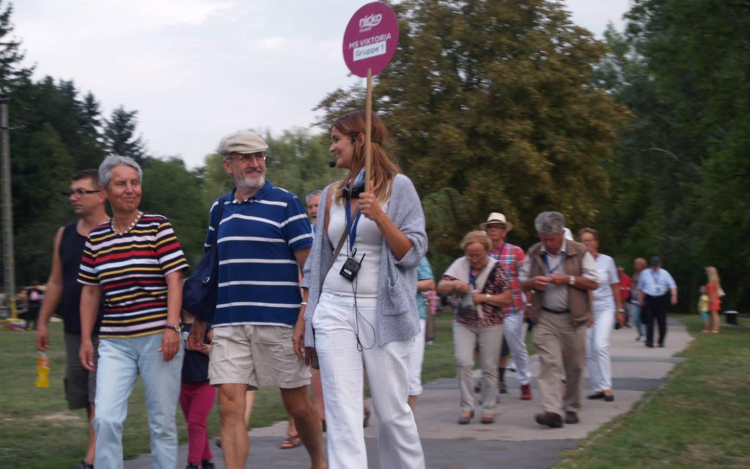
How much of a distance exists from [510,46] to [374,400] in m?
25.3

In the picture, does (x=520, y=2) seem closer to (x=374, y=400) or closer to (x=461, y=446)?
(x=461, y=446)

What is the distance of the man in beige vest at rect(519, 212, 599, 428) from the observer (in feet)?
28.9

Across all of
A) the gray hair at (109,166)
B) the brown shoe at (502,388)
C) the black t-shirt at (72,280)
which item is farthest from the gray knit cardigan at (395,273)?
the brown shoe at (502,388)

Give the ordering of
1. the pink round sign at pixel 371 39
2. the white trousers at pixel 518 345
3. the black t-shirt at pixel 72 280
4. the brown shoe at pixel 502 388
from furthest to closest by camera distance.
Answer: the brown shoe at pixel 502 388, the white trousers at pixel 518 345, the black t-shirt at pixel 72 280, the pink round sign at pixel 371 39

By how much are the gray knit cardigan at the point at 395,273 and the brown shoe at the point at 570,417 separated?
4676 millimetres

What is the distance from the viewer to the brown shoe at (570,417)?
8.76 meters

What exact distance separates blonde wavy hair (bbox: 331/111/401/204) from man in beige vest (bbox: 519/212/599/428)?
429 cm

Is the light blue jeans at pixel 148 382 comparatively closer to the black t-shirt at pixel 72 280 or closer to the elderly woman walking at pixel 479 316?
the black t-shirt at pixel 72 280

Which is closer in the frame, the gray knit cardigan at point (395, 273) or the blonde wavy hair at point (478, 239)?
the gray knit cardigan at point (395, 273)

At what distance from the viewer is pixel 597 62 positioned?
95.1ft

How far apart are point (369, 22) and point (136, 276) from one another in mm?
1832

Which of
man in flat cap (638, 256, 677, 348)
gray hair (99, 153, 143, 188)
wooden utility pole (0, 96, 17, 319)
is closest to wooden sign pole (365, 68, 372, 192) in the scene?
gray hair (99, 153, 143, 188)

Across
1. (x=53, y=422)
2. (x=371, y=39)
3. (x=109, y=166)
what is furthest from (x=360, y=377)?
(x=53, y=422)

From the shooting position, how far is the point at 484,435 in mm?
8109
